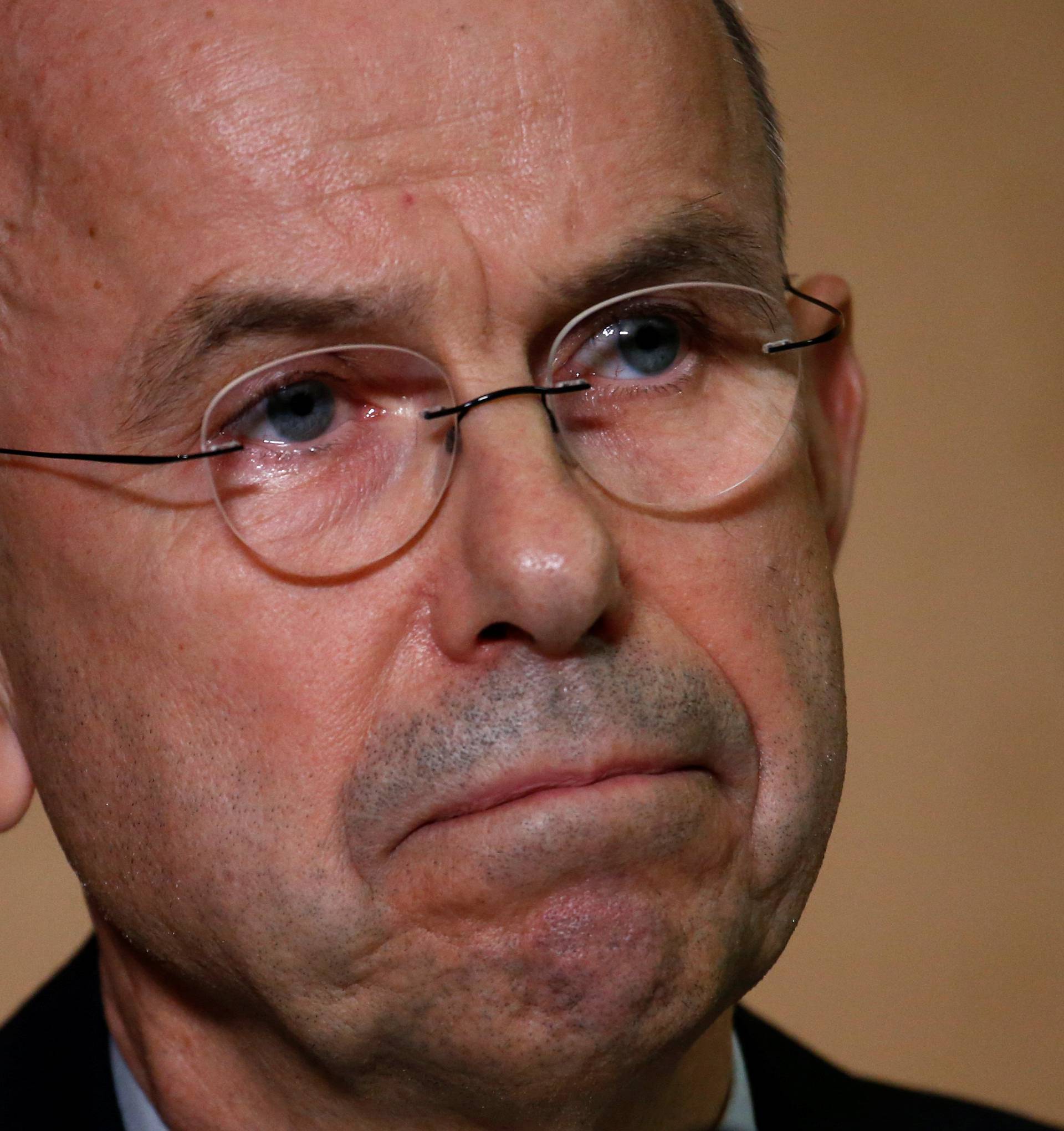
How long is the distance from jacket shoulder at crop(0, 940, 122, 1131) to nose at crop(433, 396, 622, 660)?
31.1 inches

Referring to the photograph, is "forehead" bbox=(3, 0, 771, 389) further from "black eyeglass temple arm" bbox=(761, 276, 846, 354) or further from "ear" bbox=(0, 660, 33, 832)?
"ear" bbox=(0, 660, 33, 832)

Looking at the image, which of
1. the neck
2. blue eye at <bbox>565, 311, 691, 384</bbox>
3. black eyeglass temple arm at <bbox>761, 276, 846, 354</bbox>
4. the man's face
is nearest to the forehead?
the man's face

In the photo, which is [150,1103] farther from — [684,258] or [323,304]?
[684,258]

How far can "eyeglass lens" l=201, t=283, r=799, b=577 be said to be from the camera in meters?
1.72

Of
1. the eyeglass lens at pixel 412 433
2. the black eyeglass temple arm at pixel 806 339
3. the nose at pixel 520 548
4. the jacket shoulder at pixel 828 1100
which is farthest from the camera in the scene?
the jacket shoulder at pixel 828 1100

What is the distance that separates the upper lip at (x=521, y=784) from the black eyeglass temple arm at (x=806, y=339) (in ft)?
1.65

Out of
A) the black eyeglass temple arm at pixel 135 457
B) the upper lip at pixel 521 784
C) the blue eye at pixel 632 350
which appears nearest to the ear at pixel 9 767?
the black eyeglass temple arm at pixel 135 457

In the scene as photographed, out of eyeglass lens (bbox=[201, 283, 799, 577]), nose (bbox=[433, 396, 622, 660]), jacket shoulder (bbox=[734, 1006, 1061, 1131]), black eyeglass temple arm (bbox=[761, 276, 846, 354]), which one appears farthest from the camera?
jacket shoulder (bbox=[734, 1006, 1061, 1131])

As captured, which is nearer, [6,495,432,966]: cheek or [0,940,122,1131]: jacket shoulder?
[6,495,432,966]: cheek

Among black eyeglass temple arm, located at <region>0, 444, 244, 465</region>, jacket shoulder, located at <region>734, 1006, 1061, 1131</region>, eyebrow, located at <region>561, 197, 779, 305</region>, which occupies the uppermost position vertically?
eyebrow, located at <region>561, 197, 779, 305</region>

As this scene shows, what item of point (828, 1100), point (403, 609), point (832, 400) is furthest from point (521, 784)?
point (828, 1100)

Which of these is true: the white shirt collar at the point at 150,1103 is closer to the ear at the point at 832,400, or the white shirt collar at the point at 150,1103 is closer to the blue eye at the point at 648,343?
the ear at the point at 832,400

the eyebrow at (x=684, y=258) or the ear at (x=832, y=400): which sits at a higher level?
the eyebrow at (x=684, y=258)

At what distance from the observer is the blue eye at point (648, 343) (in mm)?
1868
